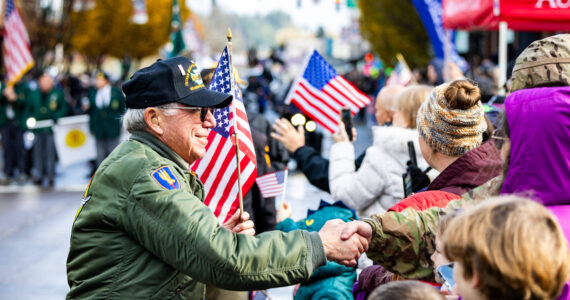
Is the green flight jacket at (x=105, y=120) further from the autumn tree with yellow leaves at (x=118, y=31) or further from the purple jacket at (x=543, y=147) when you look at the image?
the autumn tree with yellow leaves at (x=118, y=31)

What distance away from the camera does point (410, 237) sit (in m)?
2.44

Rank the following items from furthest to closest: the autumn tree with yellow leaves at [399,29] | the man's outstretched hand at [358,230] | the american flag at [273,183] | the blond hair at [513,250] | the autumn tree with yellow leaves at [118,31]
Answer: the autumn tree with yellow leaves at [118,31], the autumn tree with yellow leaves at [399,29], the american flag at [273,183], the man's outstretched hand at [358,230], the blond hair at [513,250]

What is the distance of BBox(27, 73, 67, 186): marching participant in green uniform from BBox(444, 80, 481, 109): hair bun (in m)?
11.5

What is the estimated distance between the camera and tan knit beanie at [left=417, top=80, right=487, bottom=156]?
2975 mm

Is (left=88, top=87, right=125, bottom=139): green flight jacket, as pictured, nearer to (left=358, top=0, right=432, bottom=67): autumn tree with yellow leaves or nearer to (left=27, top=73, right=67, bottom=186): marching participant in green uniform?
(left=27, top=73, right=67, bottom=186): marching participant in green uniform

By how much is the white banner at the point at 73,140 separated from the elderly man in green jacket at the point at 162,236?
11476 millimetres

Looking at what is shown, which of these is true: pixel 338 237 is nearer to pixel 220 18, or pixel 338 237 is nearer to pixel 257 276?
pixel 257 276

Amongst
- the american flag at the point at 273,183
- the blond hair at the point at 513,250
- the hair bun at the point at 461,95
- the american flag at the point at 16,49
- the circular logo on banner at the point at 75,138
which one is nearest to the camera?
the blond hair at the point at 513,250

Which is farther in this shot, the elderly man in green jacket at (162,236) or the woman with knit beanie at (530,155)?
the elderly man in green jacket at (162,236)

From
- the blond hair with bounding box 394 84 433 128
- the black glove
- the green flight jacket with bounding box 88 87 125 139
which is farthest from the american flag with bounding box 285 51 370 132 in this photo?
the green flight jacket with bounding box 88 87 125 139

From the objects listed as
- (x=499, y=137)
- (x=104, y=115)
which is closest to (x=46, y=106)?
(x=104, y=115)

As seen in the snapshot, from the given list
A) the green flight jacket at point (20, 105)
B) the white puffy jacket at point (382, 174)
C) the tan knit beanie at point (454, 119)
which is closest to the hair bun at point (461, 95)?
the tan knit beanie at point (454, 119)

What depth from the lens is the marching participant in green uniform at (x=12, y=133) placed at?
13367mm

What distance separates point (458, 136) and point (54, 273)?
546cm
